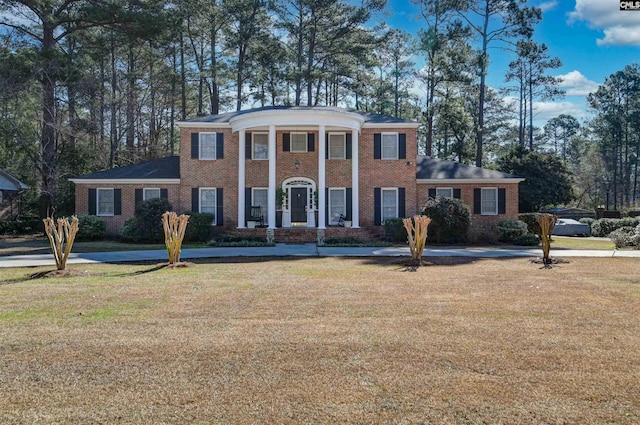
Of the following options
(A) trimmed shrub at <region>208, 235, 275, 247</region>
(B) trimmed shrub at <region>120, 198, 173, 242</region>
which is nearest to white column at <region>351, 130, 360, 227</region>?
(A) trimmed shrub at <region>208, 235, 275, 247</region>

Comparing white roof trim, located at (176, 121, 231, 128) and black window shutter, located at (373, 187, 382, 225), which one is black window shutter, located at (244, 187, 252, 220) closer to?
white roof trim, located at (176, 121, 231, 128)

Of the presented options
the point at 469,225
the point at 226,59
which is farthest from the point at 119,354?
the point at 226,59

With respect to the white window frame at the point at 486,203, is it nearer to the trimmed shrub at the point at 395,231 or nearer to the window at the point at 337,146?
the trimmed shrub at the point at 395,231

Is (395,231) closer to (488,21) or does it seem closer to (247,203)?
(247,203)

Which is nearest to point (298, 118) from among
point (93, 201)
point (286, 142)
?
point (286, 142)

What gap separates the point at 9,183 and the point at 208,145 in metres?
15.8

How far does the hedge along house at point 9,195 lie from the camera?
96.1 feet

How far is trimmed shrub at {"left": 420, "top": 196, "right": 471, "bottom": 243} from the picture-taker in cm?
1916

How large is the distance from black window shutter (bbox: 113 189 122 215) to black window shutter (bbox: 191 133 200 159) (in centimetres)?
404

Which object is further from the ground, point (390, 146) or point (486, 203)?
point (390, 146)

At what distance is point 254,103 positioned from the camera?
125ft

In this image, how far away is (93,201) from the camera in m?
23.1

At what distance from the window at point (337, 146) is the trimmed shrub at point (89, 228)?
37.1ft

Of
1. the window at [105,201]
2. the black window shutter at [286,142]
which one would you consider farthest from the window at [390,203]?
the window at [105,201]
